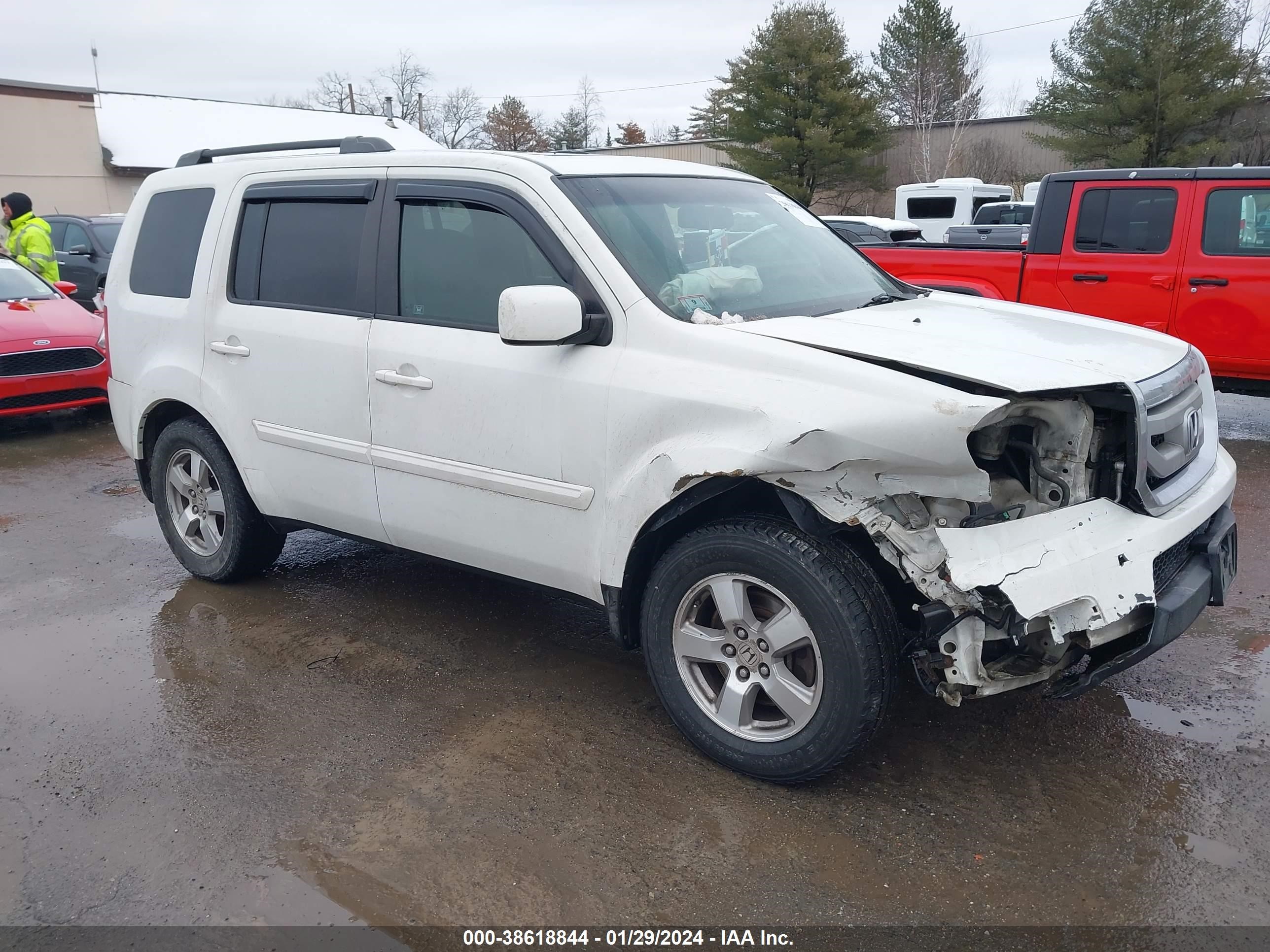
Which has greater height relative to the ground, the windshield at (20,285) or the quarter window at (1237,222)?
the quarter window at (1237,222)

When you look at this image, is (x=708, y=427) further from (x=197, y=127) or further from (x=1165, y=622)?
(x=197, y=127)

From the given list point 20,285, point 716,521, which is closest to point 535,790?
point 716,521

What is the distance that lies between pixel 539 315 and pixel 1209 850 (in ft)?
8.20

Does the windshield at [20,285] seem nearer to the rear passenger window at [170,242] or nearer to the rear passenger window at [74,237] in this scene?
the rear passenger window at [74,237]

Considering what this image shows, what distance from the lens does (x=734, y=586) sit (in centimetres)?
318

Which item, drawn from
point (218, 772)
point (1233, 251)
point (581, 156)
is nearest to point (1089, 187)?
point (1233, 251)

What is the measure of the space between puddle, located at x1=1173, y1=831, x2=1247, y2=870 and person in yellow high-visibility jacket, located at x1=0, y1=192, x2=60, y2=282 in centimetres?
1161

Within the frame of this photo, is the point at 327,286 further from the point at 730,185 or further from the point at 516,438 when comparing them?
the point at 730,185

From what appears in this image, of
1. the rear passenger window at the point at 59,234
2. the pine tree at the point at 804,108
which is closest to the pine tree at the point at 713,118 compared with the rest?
the pine tree at the point at 804,108

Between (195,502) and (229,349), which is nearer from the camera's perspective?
(229,349)

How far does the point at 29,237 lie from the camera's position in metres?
11.0

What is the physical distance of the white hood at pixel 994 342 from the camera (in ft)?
9.43

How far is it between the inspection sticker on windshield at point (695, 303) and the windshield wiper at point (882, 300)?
0.67m

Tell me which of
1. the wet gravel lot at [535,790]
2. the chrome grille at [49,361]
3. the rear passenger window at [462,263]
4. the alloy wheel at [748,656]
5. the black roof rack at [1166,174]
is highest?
the black roof rack at [1166,174]
